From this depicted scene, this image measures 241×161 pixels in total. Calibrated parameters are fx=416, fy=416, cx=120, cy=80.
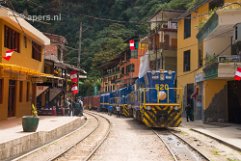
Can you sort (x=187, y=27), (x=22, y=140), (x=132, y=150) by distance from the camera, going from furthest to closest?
(x=187, y=27) → (x=132, y=150) → (x=22, y=140)

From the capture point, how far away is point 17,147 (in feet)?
42.5

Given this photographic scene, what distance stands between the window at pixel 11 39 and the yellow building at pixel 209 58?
12139mm

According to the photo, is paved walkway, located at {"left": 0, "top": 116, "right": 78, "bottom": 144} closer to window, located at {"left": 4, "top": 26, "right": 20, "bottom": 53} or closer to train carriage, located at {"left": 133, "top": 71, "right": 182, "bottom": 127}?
train carriage, located at {"left": 133, "top": 71, "right": 182, "bottom": 127}

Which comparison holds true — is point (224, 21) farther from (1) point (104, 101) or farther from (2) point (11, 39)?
(1) point (104, 101)

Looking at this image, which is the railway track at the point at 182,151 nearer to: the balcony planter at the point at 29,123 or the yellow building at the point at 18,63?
the balcony planter at the point at 29,123

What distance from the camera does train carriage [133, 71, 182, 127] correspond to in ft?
74.5

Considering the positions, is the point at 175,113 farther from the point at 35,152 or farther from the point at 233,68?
the point at 35,152

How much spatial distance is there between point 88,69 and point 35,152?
6750cm

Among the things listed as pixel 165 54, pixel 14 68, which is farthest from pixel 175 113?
pixel 165 54

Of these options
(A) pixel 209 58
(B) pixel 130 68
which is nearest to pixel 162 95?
(A) pixel 209 58

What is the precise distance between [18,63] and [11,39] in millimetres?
1860

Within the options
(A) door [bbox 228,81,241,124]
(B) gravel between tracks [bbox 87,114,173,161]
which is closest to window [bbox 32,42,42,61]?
(A) door [bbox 228,81,241,124]

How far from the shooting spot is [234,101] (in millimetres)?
27531

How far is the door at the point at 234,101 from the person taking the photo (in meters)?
26.9
